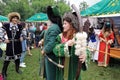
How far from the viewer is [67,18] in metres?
3.36

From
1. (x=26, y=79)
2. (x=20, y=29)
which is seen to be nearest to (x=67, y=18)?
(x=20, y=29)

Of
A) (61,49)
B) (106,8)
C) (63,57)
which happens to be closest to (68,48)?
(61,49)

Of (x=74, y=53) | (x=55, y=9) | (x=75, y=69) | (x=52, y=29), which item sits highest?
(x=55, y=9)

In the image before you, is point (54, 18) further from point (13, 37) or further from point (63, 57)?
point (13, 37)

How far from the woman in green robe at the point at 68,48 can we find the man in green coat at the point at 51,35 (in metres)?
0.18

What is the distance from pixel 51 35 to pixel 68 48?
1.67ft

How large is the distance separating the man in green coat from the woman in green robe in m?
0.18

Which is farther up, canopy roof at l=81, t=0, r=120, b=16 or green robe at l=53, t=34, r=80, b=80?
canopy roof at l=81, t=0, r=120, b=16

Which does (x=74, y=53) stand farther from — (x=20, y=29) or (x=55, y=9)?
(x=20, y=29)

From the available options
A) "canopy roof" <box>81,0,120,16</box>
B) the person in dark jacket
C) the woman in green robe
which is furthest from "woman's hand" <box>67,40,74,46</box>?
"canopy roof" <box>81,0,120,16</box>

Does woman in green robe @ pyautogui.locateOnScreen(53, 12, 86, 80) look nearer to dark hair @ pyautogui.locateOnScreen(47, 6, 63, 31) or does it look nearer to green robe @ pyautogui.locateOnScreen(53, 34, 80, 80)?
green robe @ pyautogui.locateOnScreen(53, 34, 80, 80)

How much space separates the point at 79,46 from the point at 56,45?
55cm

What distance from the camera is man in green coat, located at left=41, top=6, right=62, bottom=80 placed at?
3.75 meters

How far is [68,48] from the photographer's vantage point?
335cm
